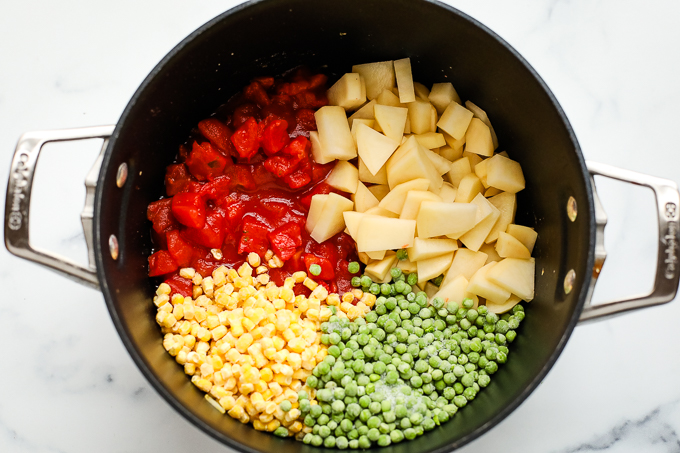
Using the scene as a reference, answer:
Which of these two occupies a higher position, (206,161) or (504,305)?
(206,161)

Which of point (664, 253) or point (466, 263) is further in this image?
point (466, 263)

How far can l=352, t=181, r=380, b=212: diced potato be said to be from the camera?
2771 mm

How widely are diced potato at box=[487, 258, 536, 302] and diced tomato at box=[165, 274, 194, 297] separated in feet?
4.79

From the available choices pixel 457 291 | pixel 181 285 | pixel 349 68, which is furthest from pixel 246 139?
pixel 457 291

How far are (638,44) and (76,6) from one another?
3.09m

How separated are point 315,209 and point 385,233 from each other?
373mm

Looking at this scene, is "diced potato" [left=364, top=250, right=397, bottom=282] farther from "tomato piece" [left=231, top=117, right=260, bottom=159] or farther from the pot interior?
"tomato piece" [left=231, top=117, right=260, bottom=159]

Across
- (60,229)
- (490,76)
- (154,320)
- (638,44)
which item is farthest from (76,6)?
(638,44)

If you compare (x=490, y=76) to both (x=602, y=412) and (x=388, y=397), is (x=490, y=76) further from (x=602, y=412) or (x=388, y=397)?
(x=602, y=412)

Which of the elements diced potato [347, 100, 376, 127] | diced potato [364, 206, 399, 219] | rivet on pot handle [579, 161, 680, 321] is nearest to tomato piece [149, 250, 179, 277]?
diced potato [364, 206, 399, 219]

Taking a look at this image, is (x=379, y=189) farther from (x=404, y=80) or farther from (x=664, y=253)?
(x=664, y=253)

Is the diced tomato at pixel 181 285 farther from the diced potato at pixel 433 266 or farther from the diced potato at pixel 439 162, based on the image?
the diced potato at pixel 439 162

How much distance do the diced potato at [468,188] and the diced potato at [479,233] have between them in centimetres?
7

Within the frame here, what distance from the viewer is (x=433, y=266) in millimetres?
2723
